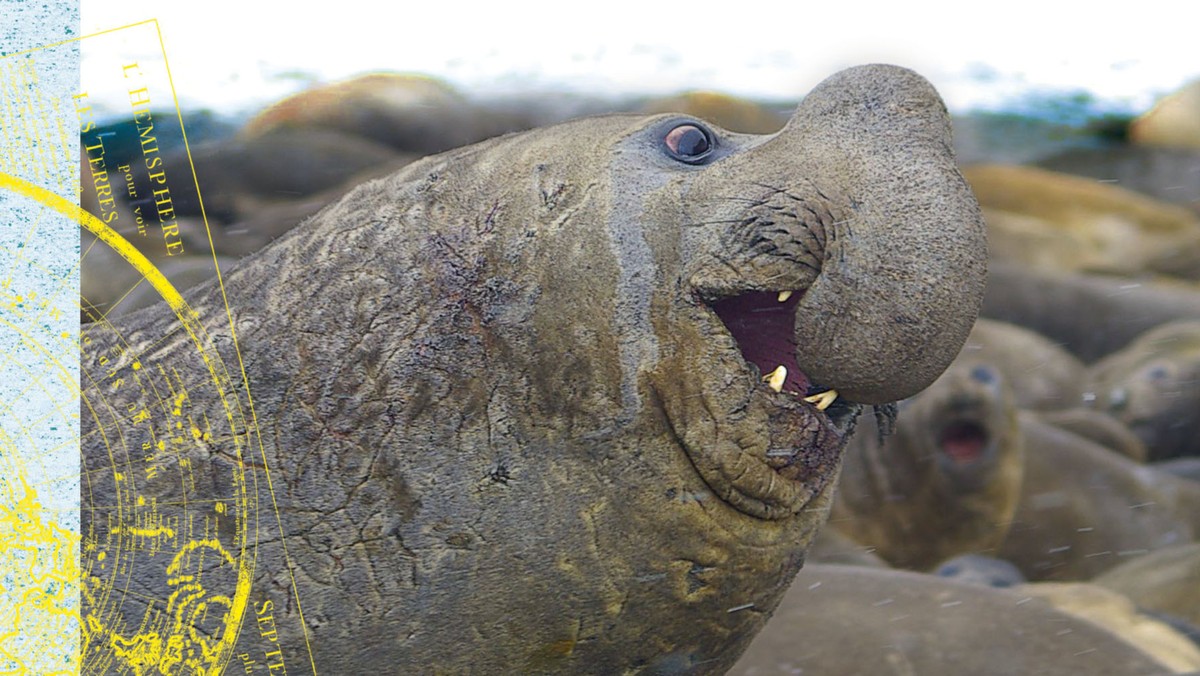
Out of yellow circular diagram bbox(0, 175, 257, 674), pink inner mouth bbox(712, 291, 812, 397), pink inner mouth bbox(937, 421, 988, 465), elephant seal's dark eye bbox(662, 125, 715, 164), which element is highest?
elephant seal's dark eye bbox(662, 125, 715, 164)

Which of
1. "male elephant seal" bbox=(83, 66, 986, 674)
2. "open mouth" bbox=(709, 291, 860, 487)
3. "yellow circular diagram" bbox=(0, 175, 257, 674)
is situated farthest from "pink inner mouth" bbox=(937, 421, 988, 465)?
"yellow circular diagram" bbox=(0, 175, 257, 674)

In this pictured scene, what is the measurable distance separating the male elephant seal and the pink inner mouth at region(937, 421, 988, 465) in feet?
9.10

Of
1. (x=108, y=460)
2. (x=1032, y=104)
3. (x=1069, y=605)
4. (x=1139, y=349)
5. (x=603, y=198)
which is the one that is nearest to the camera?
(x=603, y=198)

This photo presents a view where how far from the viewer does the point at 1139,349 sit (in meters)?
6.15

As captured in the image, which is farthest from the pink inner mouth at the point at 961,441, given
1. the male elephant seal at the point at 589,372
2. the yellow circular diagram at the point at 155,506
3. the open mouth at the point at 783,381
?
the yellow circular diagram at the point at 155,506

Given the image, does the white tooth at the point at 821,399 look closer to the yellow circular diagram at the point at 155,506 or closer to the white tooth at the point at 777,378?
the white tooth at the point at 777,378

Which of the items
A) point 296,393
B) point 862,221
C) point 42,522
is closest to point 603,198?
point 862,221

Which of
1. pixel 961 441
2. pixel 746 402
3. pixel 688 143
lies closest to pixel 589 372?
pixel 746 402

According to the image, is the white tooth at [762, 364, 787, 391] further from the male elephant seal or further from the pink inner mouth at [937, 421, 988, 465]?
the pink inner mouth at [937, 421, 988, 465]

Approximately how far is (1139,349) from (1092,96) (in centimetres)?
252

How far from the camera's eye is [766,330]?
152 centimetres

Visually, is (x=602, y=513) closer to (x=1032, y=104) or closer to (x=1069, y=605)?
(x=1069, y=605)

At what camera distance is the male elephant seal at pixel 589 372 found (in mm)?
1448

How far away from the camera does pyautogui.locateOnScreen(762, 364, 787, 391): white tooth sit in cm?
151
